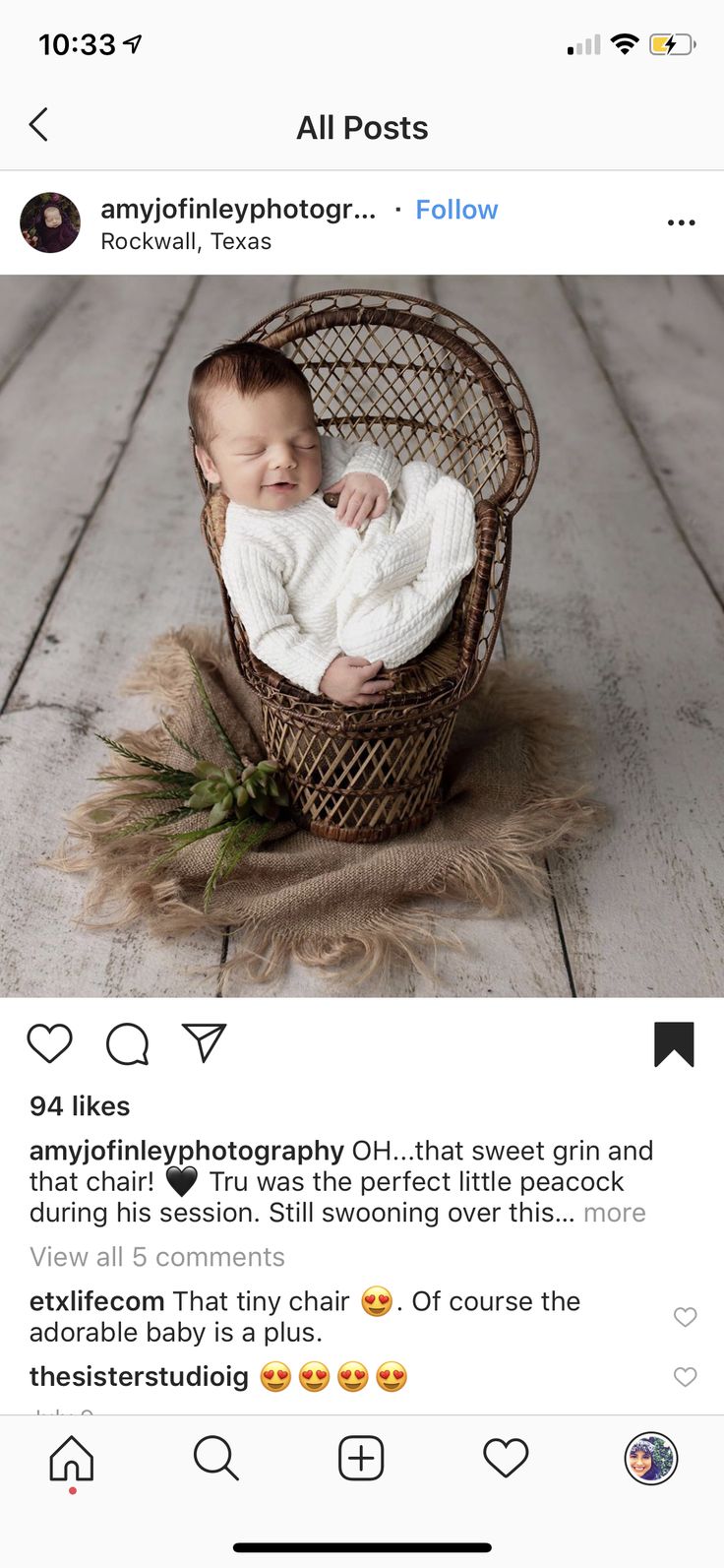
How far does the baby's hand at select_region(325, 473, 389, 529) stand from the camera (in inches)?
54.9

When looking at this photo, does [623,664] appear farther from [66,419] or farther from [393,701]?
[66,419]

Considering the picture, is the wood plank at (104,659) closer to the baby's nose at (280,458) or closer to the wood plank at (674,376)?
the baby's nose at (280,458)

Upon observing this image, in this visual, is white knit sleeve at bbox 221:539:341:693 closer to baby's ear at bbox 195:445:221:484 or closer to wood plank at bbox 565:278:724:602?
baby's ear at bbox 195:445:221:484

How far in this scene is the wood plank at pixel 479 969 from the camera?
126cm
